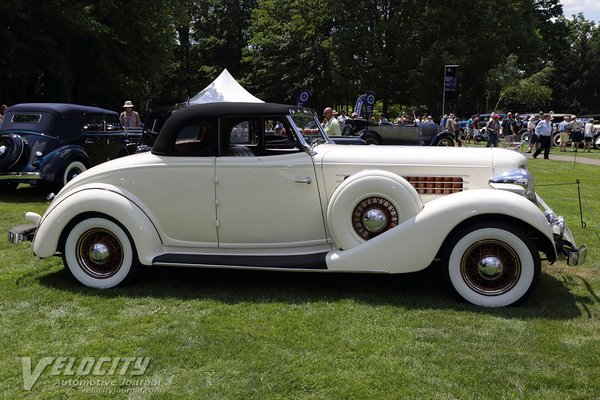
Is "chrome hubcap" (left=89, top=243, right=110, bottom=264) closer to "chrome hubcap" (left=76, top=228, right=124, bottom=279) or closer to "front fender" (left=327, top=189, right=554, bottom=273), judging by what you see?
"chrome hubcap" (left=76, top=228, right=124, bottom=279)

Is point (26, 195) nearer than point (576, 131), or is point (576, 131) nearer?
point (26, 195)

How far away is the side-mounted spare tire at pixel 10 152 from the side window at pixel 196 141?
238 inches

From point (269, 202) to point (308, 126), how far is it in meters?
1.06

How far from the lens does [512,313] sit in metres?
4.04

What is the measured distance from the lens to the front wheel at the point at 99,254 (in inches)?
182

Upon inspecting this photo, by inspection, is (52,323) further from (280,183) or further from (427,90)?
(427,90)

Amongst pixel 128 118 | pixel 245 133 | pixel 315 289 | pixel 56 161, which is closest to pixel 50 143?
pixel 56 161

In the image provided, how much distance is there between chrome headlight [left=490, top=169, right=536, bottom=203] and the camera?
4.38m

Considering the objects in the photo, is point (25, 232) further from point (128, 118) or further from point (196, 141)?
point (128, 118)

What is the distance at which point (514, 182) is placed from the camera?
440 cm

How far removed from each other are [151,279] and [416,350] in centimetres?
273

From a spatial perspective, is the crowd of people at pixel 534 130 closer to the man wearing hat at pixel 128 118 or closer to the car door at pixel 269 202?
the man wearing hat at pixel 128 118

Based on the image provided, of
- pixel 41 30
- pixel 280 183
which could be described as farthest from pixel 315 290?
pixel 41 30

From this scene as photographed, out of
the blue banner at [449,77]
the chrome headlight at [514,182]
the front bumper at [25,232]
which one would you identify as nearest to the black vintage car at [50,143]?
the front bumper at [25,232]
